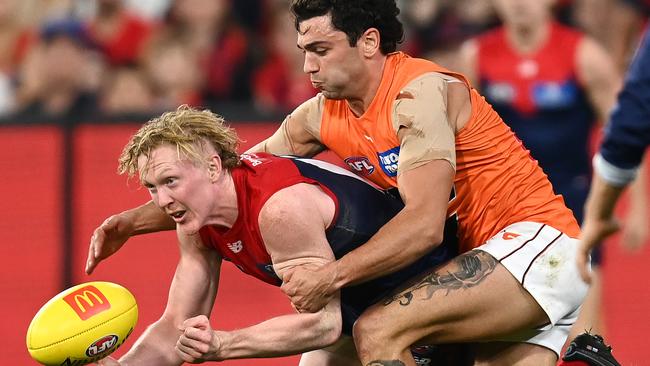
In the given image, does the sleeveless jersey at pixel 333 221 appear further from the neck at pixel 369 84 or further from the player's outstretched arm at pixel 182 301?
the neck at pixel 369 84

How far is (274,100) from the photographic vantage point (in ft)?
31.6

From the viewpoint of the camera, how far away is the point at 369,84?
533 centimetres

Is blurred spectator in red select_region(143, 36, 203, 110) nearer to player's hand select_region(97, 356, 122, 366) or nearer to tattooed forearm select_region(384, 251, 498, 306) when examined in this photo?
player's hand select_region(97, 356, 122, 366)

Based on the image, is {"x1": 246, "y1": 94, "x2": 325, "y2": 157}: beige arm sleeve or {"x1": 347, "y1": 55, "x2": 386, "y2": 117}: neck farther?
{"x1": 246, "y1": 94, "x2": 325, "y2": 157}: beige arm sleeve

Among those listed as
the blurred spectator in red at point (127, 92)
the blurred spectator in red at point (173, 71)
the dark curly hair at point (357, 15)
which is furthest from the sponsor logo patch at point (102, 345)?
the blurred spectator in red at point (173, 71)

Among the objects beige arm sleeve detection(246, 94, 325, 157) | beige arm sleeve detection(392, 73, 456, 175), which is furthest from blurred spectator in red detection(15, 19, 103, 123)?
beige arm sleeve detection(392, 73, 456, 175)

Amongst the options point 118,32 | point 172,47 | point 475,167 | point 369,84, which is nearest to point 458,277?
point 475,167

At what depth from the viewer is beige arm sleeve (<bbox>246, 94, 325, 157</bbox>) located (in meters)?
5.64

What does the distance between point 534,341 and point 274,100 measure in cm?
463

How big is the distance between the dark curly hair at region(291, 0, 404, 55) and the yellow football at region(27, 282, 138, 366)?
4.34 feet

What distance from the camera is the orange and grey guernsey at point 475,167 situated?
17.3 feet

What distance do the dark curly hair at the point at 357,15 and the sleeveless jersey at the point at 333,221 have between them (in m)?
0.54

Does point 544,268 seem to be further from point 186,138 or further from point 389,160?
point 186,138

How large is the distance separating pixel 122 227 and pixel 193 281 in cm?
37
